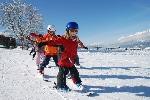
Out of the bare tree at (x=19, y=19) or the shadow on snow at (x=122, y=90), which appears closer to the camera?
the shadow on snow at (x=122, y=90)

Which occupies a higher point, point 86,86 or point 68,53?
point 68,53

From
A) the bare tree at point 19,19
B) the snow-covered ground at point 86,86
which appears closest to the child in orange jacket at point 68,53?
the snow-covered ground at point 86,86

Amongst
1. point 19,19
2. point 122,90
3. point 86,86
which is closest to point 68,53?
point 86,86

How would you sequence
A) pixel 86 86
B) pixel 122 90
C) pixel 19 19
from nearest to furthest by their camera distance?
pixel 122 90 → pixel 86 86 → pixel 19 19

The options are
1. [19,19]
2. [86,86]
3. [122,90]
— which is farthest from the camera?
[19,19]

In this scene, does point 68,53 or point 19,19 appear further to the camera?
point 19,19

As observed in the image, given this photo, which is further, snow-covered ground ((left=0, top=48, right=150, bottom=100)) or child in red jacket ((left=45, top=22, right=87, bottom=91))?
child in red jacket ((left=45, top=22, right=87, bottom=91))

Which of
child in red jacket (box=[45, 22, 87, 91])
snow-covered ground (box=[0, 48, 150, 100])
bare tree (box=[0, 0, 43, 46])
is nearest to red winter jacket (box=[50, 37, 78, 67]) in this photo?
child in red jacket (box=[45, 22, 87, 91])

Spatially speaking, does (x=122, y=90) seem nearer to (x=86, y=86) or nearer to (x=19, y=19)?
(x=86, y=86)

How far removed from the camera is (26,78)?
1057cm

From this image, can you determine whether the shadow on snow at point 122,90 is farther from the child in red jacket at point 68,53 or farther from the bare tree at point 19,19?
the bare tree at point 19,19

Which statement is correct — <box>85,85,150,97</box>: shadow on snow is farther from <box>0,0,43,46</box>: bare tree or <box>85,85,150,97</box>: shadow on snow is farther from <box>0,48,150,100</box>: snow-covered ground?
<box>0,0,43,46</box>: bare tree

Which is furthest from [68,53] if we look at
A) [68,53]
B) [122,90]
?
[122,90]

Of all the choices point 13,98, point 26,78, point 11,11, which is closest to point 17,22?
point 11,11
